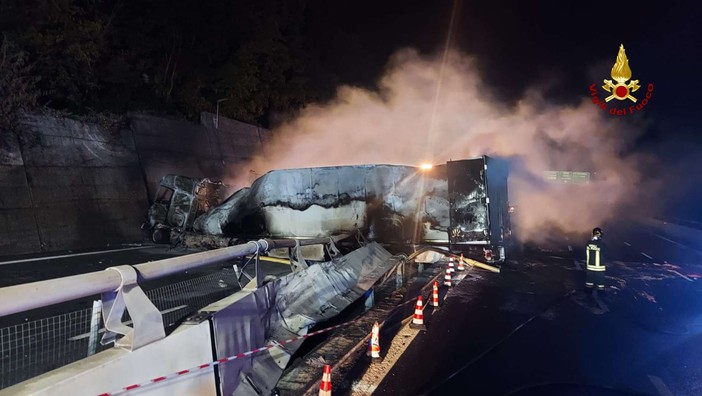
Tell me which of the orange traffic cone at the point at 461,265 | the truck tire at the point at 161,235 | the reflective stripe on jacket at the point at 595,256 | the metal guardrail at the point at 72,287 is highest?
the metal guardrail at the point at 72,287

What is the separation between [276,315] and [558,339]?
12.5 feet

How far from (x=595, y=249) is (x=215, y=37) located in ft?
63.8

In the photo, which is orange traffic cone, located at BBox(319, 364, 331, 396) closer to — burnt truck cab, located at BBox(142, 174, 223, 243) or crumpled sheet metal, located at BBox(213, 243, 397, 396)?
crumpled sheet metal, located at BBox(213, 243, 397, 396)

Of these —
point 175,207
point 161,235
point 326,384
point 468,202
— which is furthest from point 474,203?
point 161,235

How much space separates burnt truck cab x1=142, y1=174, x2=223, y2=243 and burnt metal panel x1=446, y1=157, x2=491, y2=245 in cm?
777

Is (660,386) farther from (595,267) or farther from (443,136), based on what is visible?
(443,136)

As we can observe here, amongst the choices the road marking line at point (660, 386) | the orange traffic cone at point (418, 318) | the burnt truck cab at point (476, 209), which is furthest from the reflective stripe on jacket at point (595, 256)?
the orange traffic cone at point (418, 318)

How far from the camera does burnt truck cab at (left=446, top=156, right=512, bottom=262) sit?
34.4 feet

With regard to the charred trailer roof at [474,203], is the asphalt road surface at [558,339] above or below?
below

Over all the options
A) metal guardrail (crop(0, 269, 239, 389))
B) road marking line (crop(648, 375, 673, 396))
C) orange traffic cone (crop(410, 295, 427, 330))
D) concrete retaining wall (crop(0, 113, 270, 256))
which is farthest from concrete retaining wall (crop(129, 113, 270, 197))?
road marking line (crop(648, 375, 673, 396))

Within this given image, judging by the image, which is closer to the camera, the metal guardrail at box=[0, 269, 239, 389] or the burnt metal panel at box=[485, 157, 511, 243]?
the metal guardrail at box=[0, 269, 239, 389]

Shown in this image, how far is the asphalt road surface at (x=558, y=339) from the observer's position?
427cm

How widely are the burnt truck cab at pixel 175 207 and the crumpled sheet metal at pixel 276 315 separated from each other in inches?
281

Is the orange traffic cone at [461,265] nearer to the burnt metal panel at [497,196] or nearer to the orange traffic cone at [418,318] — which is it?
the burnt metal panel at [497,196]
